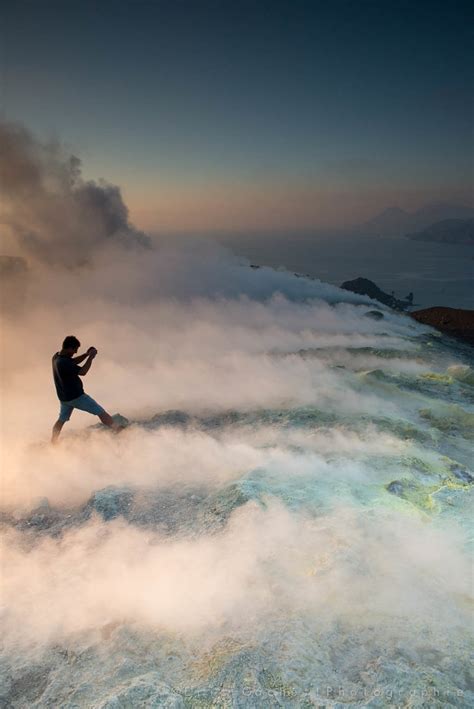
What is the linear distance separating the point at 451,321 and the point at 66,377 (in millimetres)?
20424

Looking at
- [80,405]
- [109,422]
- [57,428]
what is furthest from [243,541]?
[57,428]

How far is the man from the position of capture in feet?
23.6

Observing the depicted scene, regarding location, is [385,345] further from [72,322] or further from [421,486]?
[72,322]

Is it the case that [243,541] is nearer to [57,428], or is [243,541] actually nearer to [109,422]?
[109,422]

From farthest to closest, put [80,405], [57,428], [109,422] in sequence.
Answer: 1. [109,422]
2. [57,428]
3. [80,405]

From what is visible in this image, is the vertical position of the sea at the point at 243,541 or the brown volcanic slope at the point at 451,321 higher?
the brown volcanic slope at the point at 451,321

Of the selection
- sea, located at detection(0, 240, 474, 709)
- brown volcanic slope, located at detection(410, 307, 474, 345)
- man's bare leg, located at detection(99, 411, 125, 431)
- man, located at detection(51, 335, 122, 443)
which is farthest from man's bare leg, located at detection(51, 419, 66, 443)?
brown volcanic slope, located at detection(410, 307, 474, 345)

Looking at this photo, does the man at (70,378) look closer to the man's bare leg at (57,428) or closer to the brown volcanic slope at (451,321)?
the man's bare leg at (57,428)

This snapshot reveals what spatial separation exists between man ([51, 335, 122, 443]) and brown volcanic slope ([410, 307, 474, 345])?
1715 centimetres

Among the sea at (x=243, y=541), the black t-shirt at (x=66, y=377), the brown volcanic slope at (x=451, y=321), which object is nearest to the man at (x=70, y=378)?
the black t-shirt at (x=66, y=377)

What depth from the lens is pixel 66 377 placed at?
7270 millimetres

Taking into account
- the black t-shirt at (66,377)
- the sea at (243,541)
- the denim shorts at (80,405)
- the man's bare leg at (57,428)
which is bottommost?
the sea at (243,541)

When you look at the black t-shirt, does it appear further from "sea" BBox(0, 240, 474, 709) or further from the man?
"sea" BBox(0, 240, 474, 709)

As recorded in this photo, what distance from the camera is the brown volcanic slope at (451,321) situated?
19.7 meters
